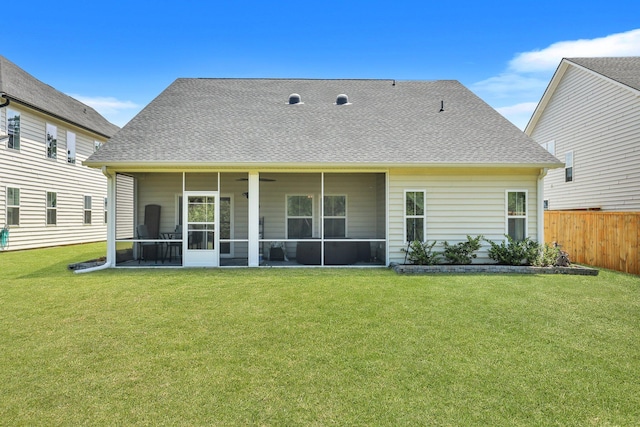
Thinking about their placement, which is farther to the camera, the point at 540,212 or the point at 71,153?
the point at 71,153

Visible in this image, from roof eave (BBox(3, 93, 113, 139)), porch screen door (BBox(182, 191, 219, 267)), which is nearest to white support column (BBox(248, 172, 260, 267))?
porch screen door (BBox(182, 191, 219, 267))

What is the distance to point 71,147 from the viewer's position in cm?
1736

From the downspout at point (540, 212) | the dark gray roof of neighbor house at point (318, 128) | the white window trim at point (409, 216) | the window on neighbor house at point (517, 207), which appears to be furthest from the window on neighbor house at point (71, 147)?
the downspout at point (540, 212)

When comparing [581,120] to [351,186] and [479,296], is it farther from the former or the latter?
[479,296]

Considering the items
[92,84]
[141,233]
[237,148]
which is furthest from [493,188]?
[92,84]

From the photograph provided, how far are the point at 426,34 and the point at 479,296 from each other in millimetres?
12527

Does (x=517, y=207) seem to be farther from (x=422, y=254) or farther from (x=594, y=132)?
(x=594, y=132)

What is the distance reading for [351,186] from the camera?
12359mm

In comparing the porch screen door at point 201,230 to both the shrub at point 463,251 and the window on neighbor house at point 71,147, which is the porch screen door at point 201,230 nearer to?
the shrub at point 463,251

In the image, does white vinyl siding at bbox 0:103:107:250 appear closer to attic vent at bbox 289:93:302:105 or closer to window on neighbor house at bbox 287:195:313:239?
attic vent at bbox 289:93:302:105

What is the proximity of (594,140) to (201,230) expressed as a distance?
13568mm

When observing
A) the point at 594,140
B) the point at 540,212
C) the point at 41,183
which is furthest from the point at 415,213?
the point at 41,183

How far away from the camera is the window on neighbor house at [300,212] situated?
487 inches

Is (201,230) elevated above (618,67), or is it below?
below
